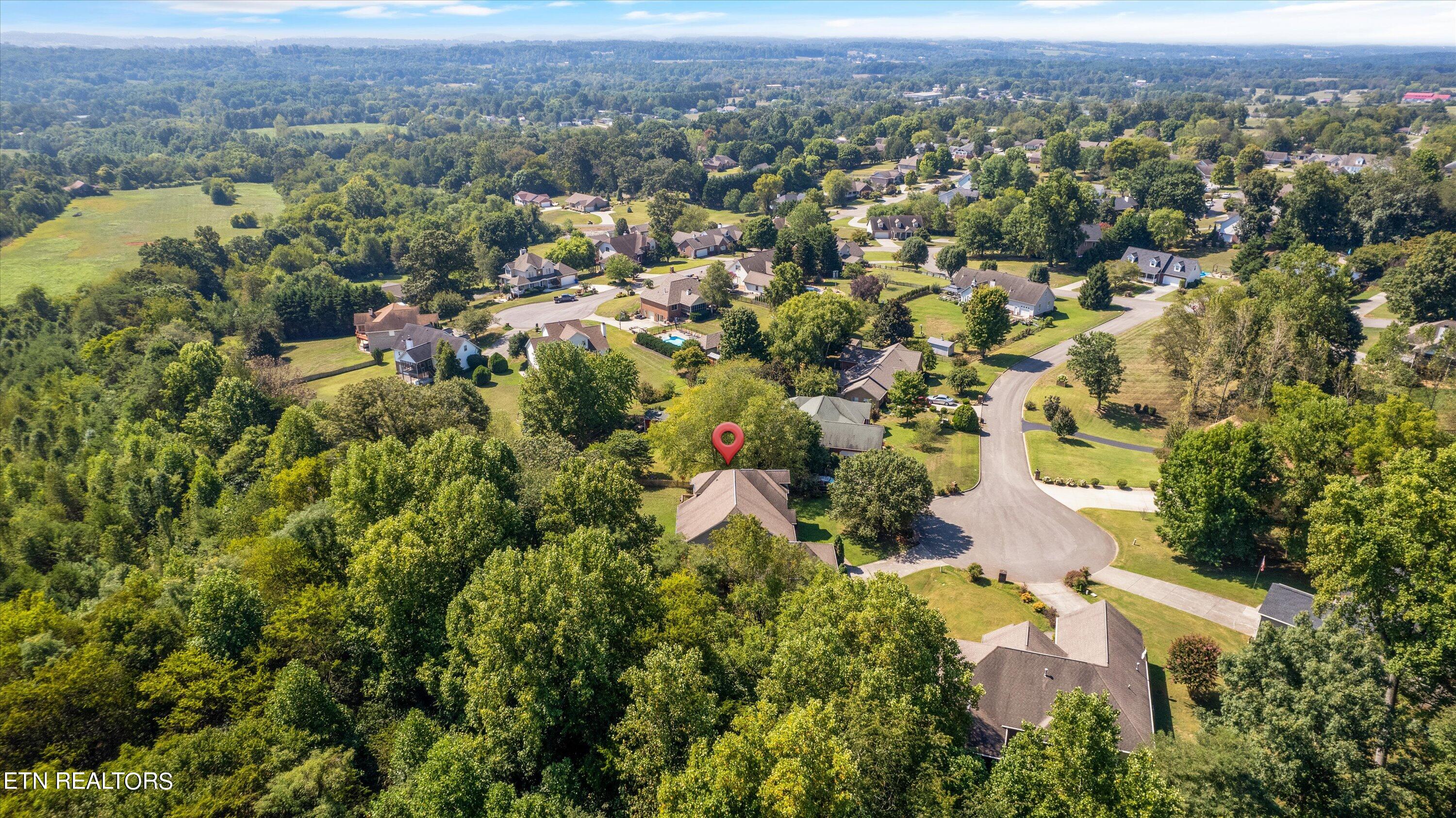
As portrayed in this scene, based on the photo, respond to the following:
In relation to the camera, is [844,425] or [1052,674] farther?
[844,425]

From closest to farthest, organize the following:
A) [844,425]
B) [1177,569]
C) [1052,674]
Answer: [1052,674]
[1177,569]
[844,425]

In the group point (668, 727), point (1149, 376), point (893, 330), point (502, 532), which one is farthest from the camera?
point (893, 330)

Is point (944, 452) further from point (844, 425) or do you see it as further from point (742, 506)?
point (742, 506)

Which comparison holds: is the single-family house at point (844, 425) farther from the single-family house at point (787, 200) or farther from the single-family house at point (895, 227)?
the single-family house at point (787, 200)

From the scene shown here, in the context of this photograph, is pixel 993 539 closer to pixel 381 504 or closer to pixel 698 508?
pixel 698 508

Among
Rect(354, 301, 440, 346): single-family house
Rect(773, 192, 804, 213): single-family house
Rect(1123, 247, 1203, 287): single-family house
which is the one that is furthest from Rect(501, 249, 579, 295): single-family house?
Rect(1123, 247, 1203, 287): single-family house

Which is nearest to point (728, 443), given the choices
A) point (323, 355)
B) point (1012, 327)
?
point (1012, 327)

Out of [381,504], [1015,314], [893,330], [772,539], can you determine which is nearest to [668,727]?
[772,539]

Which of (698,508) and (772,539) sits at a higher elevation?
Result: (772,539)
